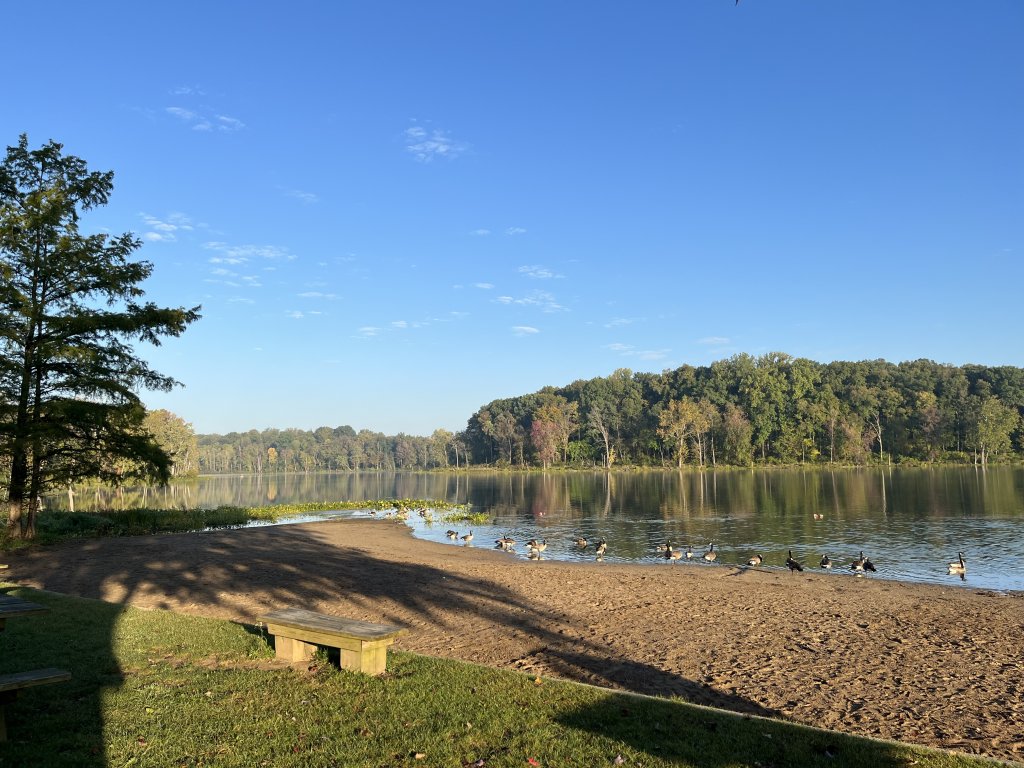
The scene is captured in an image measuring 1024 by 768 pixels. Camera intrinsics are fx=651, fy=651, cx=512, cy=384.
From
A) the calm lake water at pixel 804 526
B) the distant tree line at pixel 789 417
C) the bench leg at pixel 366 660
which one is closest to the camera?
the bench leg at pixel 366 660

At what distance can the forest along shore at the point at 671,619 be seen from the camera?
7.44 metres

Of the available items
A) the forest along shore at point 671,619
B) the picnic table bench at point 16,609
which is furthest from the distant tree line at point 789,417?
the picnic table bench at point 16,609

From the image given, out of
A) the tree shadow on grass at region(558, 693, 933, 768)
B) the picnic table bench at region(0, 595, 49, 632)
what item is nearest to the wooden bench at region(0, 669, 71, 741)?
the picnic table bench at region(0, 595, 49, 632)

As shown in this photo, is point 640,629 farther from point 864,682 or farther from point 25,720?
point 25,720

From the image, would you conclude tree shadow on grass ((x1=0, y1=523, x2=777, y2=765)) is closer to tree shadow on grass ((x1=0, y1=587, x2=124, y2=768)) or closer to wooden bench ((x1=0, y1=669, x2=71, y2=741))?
tree shadow on grass ((x1=0, y1=587, x2=124, y2=768))

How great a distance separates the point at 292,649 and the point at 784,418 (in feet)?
406

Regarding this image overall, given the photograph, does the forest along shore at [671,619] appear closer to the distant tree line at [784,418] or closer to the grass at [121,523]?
the grass at [121,523]

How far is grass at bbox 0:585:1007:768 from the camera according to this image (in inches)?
203

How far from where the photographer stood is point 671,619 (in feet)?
38.6

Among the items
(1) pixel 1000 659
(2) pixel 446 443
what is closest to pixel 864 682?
(1) pixel 1000 659

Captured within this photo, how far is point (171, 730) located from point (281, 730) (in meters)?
0.96

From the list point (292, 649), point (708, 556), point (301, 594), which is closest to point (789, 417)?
point (708, 556)

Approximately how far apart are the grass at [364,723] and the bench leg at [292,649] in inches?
8.0

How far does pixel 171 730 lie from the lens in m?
5.70
